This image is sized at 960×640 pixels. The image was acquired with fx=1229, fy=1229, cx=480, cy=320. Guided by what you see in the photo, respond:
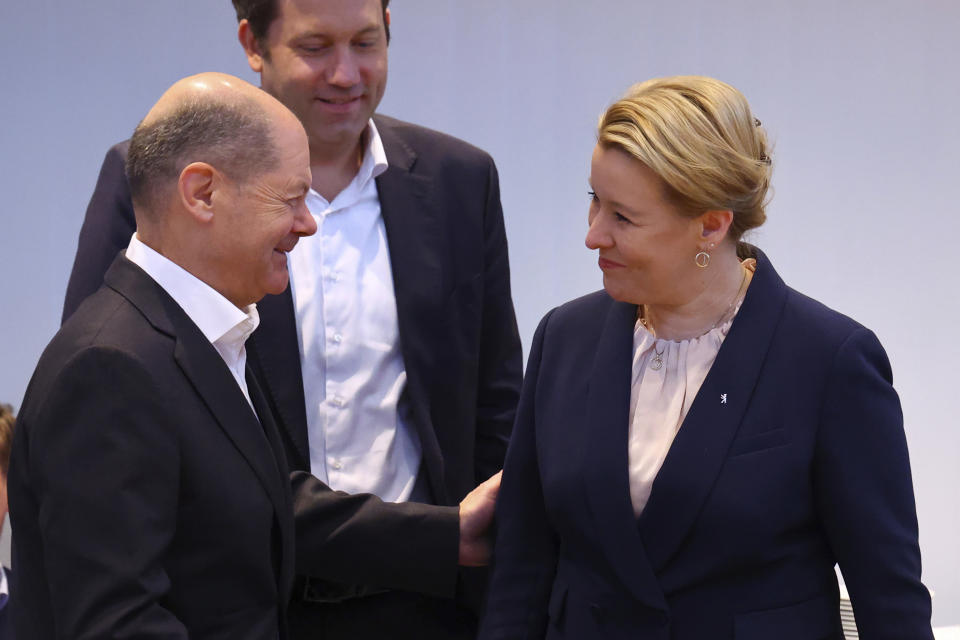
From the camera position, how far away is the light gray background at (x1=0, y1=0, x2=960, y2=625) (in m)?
3.64

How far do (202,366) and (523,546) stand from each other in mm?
675

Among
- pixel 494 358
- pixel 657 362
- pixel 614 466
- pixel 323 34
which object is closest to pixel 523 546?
pixel 614 466

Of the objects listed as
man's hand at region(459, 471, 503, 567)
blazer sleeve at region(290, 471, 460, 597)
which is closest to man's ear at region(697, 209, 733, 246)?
man's hand at region(459, 471, 503, 567)

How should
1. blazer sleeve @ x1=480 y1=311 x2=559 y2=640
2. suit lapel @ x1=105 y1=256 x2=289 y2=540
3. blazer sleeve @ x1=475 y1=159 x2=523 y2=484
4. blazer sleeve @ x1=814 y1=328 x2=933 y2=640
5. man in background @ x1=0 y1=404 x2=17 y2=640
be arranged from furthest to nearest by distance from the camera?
man in background @ x1=0 y1=404 x2=17 y2=640 < blazer sleeve @ x1=475 y1=159 x2=523 y2=484 < blazer sleeve @ x1=480 y1=311 x2=559 y2=640 < blazer sleeve @ x1=814 y1=328 x2=933 y2=640 < suit lapel @ x1=105 y1=256 x2=289 y2=540

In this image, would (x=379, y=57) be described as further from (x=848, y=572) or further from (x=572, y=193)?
(x=572, y=193)

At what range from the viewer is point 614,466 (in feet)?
6.00

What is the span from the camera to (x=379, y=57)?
2205 millimetres

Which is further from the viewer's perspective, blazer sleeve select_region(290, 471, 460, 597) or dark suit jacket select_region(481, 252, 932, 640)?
blazer sleeve select_region(290, 471, 460, 597)

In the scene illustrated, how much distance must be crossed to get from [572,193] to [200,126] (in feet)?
8.35

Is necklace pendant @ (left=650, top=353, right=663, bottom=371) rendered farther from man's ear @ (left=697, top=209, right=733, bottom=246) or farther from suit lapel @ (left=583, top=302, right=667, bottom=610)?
man's ear @ (left=697, top=209, right=733, bottom=246)

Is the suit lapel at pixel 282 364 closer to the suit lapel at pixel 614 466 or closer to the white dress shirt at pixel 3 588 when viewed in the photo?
the suit lapel at pixel 614 466

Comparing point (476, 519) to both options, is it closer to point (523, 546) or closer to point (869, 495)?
point (523, 546)

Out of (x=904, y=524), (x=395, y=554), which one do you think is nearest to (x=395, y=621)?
(x=395, y=554)

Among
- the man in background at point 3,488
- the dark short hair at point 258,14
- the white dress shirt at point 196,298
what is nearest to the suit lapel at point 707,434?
the white dress shirt at point 196,298
